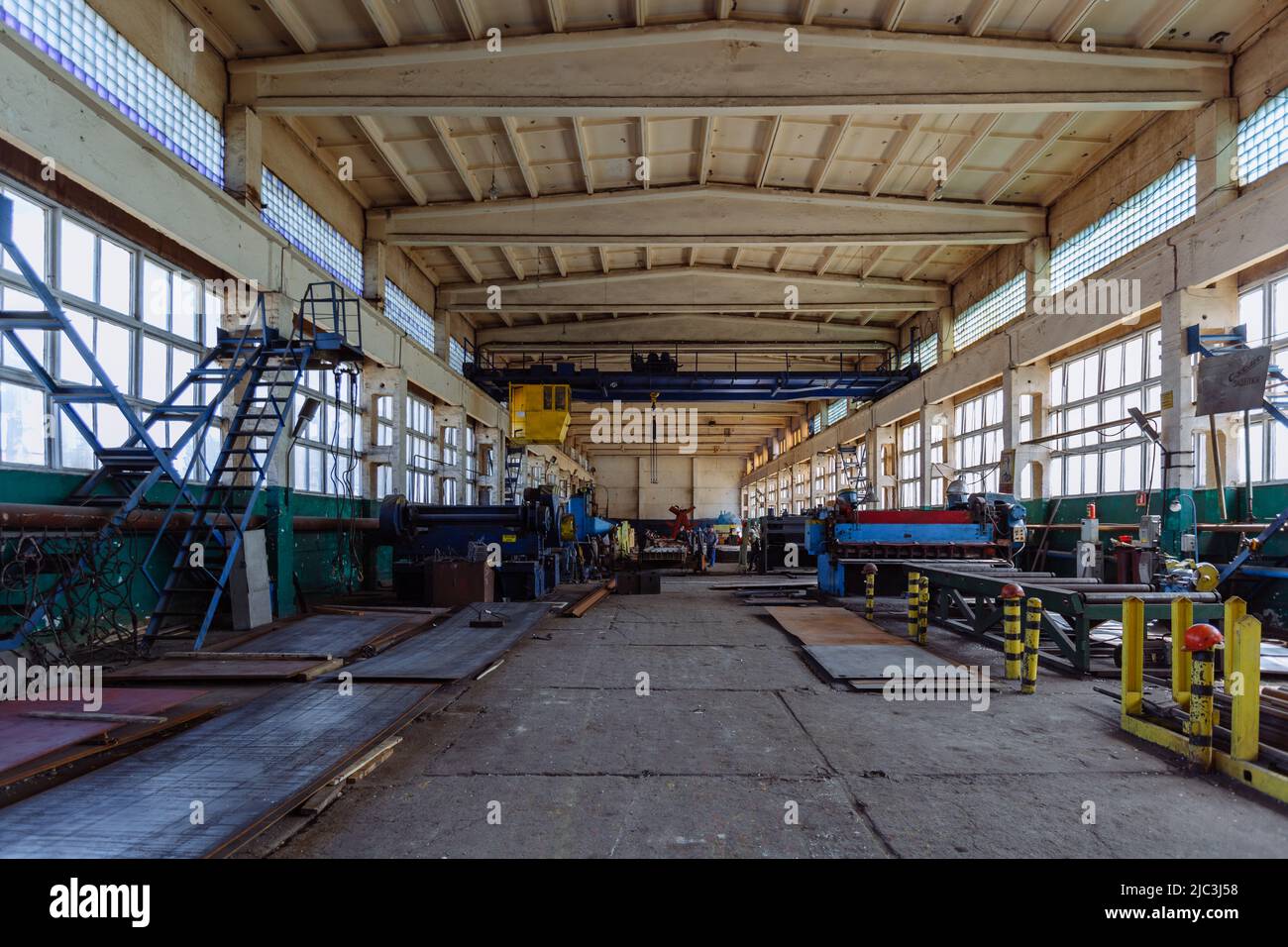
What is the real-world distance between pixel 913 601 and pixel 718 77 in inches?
297

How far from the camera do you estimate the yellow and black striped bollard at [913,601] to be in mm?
8559

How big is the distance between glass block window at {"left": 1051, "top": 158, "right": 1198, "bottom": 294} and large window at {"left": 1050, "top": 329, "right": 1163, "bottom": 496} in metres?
1.48

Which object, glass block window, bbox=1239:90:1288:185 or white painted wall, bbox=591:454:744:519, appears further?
white painted wall, bbox=591:454:744:519

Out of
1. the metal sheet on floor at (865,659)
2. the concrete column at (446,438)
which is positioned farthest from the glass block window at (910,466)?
the metal sheet on floor at (865,659)

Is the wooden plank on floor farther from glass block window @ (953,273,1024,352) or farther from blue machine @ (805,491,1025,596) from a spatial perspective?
glass block window @ (953,273,1024,352)

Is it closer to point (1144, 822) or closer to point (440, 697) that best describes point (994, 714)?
point (1144, 822)

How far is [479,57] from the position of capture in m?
9.80

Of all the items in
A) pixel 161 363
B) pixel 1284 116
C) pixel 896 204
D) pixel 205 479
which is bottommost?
pixel 205 479

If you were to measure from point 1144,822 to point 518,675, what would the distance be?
5.04 metres

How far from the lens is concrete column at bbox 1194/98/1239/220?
31.6 feet

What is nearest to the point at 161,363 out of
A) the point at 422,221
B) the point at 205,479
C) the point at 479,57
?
the point at 205,479

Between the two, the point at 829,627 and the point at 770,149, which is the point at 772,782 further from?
the point at 770,149

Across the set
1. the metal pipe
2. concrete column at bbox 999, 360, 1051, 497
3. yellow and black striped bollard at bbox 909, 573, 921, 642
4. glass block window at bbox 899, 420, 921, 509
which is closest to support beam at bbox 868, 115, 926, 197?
concrete column at bbox 999, 360, 1051, 497

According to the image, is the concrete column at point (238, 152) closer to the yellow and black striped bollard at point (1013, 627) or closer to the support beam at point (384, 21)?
the support beam at point (384, 21)
